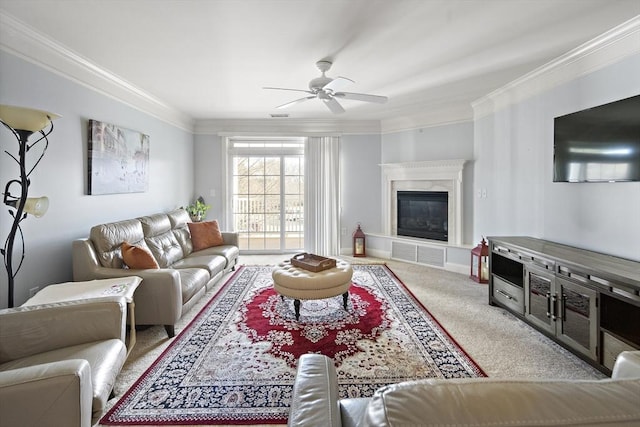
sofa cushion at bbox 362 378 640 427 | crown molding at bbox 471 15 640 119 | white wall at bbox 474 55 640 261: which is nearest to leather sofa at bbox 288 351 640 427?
sofa cushion at bbox 362 378 640 427

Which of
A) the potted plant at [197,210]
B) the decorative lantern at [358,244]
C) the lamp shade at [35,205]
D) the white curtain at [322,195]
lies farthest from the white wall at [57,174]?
the decorative lantern at [358,244]

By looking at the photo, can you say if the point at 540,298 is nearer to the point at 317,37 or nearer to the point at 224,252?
the point at 317,37

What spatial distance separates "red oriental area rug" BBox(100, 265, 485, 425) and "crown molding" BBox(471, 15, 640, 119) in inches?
109

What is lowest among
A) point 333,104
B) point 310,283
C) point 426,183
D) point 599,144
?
point 310,283

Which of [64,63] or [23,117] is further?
[64,63]

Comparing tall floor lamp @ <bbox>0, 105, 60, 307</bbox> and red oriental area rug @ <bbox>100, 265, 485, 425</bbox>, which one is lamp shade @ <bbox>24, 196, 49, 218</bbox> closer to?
tall floor lamp @ <bbox>0, 105, 60, 307</bbox>

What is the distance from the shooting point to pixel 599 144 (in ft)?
8.75

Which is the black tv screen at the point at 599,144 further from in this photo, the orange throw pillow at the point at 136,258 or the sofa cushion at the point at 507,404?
the orange throw pillow at the point at 136,258

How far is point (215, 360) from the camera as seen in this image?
2.43 m

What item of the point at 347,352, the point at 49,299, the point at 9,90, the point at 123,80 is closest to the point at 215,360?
the point at 347,352

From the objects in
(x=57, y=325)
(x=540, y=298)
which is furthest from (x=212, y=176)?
(x=540, y=298)

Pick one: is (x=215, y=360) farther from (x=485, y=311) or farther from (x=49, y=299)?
(x=485, y=311)

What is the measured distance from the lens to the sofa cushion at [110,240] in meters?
2.89

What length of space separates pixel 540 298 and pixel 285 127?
4.86 m
